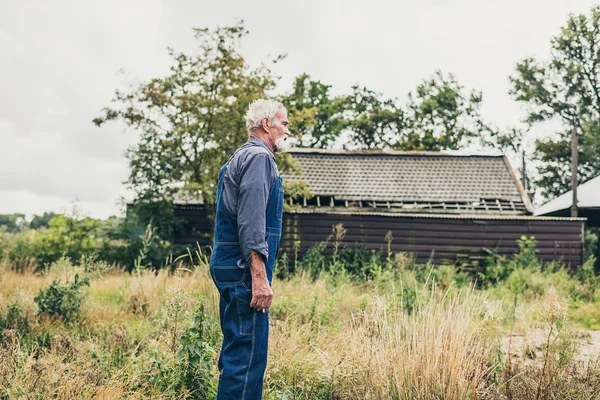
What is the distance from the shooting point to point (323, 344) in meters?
4.86

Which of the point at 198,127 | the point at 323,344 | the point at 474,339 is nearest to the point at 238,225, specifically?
the point at 323,344

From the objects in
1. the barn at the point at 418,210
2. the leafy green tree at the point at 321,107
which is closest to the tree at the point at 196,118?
the barn at the point at 418,210

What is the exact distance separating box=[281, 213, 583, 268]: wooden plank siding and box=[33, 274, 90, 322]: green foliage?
997 cm

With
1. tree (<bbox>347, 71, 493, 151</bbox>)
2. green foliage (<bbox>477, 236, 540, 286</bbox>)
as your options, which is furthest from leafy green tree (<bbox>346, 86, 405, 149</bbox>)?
green foliage (<bbox>477, 236, 540, 286</bbox>)

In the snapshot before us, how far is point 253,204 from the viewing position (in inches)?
118

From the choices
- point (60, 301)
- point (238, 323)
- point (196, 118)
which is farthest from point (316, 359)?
point (196, 118)

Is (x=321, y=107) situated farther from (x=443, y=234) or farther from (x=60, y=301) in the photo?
(x=60, y=301)

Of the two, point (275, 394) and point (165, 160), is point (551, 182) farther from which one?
point (275, 394)

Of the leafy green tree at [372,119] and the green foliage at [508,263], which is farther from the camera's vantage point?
the leafy green tree at [372,119]

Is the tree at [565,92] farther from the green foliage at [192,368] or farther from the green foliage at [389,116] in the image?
the green foliage at [192,368]

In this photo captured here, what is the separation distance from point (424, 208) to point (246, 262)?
629 inches

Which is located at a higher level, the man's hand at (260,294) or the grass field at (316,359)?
the man's hand at (260,294)

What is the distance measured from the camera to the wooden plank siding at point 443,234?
1592 cm

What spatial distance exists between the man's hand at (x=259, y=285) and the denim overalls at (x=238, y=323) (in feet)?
0.27
